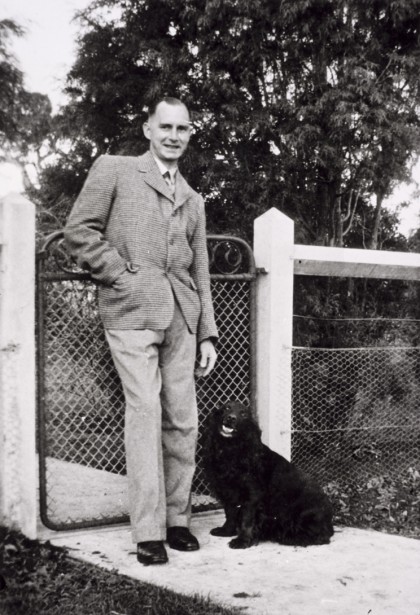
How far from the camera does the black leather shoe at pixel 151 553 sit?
3.57 m

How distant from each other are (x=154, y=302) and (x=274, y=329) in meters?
1.20

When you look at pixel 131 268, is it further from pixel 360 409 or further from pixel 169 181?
pixel 360 409

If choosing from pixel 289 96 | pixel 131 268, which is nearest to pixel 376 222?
pixel 289 96

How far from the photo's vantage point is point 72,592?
10.6 ft

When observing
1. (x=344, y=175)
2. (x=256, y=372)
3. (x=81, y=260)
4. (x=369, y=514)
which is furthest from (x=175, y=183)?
(x=344, y=175)

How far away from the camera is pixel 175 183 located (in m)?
3.98

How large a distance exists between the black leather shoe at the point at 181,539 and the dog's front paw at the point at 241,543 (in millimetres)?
190

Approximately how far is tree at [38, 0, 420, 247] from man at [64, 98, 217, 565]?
12.3 ft

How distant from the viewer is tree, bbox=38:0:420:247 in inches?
291

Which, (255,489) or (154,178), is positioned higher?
(154,178)

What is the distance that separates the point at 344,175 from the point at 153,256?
4.80 m

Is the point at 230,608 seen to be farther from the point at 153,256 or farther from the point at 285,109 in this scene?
the point at 285,109

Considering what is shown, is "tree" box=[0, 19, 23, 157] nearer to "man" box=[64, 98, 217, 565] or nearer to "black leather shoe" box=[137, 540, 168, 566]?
"man" box=[64, 98, 217, 565]

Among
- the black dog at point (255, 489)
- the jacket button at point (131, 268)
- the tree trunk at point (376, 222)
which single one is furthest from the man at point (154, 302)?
the tree trunk at point (376, 222)
